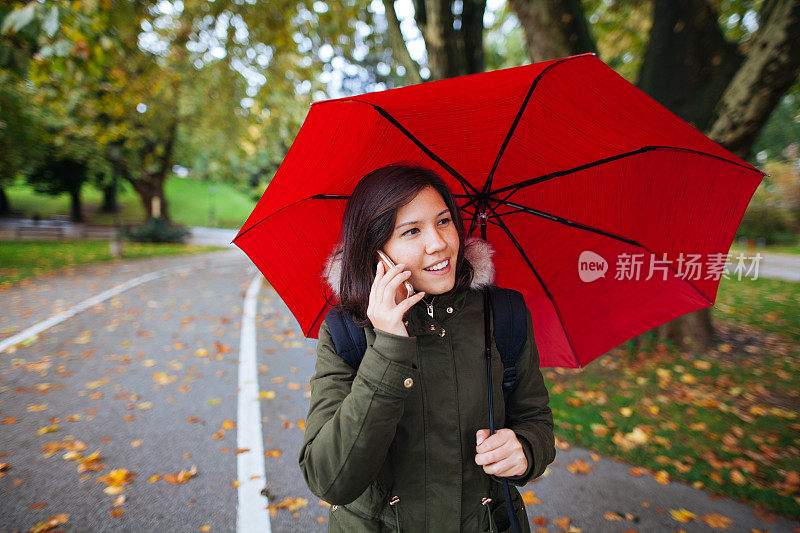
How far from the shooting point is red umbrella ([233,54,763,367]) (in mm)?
1557

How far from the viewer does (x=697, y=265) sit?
6.59 ft

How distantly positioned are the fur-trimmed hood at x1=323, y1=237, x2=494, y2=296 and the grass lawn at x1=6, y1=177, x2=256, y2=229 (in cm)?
4159

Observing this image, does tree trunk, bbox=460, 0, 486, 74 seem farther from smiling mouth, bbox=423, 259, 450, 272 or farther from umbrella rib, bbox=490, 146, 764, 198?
smiling mouth, bbox=423, 259, 450, 272

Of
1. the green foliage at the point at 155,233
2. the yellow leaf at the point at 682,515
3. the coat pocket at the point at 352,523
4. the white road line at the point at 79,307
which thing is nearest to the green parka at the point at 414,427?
the coat pocket at the point at 352,523

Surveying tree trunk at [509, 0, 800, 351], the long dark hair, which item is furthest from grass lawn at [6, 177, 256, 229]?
the long dark hair

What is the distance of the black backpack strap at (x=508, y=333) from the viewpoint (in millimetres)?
1539

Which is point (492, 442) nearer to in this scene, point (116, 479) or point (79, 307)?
point (116, 479)

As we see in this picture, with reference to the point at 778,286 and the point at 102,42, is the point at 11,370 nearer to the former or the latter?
the point at 102,42

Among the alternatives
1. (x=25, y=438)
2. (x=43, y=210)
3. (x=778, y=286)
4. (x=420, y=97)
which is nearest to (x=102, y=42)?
(x=25, y=438)

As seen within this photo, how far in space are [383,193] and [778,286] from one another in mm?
16791

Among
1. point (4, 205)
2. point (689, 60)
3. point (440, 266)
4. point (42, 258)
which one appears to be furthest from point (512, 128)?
point (4, 205)

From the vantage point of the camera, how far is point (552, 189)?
192 cm

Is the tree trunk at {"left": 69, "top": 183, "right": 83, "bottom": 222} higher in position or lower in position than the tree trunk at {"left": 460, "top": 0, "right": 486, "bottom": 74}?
lower

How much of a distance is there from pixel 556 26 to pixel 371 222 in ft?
16.9
